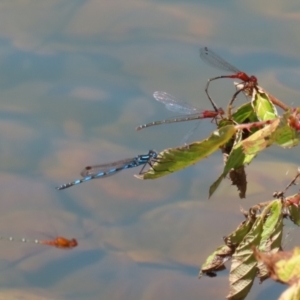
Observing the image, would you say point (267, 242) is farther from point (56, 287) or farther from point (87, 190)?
point (87, 190)

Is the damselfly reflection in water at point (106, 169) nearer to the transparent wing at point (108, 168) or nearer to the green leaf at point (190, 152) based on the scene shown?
the transparent wing at point (108, 168)

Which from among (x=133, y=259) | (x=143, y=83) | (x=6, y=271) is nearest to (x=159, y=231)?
(x=133, y=259)

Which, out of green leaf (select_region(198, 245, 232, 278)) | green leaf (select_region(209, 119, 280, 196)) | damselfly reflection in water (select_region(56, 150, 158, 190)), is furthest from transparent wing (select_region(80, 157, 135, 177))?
green leaf (select_region(209, 119, 280, 196))

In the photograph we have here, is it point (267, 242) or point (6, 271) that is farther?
point (6, 271)

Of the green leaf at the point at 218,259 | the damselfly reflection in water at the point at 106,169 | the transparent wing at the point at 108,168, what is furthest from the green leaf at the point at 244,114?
the transparent wing at the point at 108,168

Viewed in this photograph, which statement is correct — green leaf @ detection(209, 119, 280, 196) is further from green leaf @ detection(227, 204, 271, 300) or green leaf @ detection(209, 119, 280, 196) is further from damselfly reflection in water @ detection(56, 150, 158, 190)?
damselfly reflection in water @ detection(56, 150, 158, 190)
